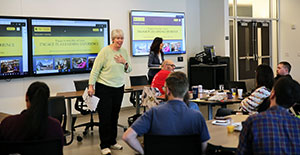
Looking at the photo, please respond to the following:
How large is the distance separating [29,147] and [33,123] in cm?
17

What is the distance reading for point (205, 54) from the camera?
957 centimetres

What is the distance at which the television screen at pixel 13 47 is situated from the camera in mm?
6895

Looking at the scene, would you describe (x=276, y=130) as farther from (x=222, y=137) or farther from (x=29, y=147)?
(x=29, y=147)

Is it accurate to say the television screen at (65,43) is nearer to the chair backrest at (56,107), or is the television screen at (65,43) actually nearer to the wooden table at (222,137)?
the chair backrest at (56,107)

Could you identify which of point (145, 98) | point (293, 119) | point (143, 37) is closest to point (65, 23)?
point (143, 37)

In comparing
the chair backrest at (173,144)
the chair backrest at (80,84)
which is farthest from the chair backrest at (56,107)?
the chair backrest at (80,84)

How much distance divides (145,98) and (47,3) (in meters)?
3.76

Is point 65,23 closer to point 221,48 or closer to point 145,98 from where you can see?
point 145,98

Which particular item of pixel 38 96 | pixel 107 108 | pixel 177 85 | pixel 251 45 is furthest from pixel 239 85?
pixel 251 45

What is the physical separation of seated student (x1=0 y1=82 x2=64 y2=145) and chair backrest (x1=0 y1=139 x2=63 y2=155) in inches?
5.0

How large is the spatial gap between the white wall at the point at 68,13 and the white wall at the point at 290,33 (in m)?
3.93

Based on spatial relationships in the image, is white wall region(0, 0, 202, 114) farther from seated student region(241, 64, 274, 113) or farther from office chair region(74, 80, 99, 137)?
seated student region(241, 64, 274, 113)

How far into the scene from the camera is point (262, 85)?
158 inches

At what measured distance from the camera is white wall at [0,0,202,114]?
280 inches
